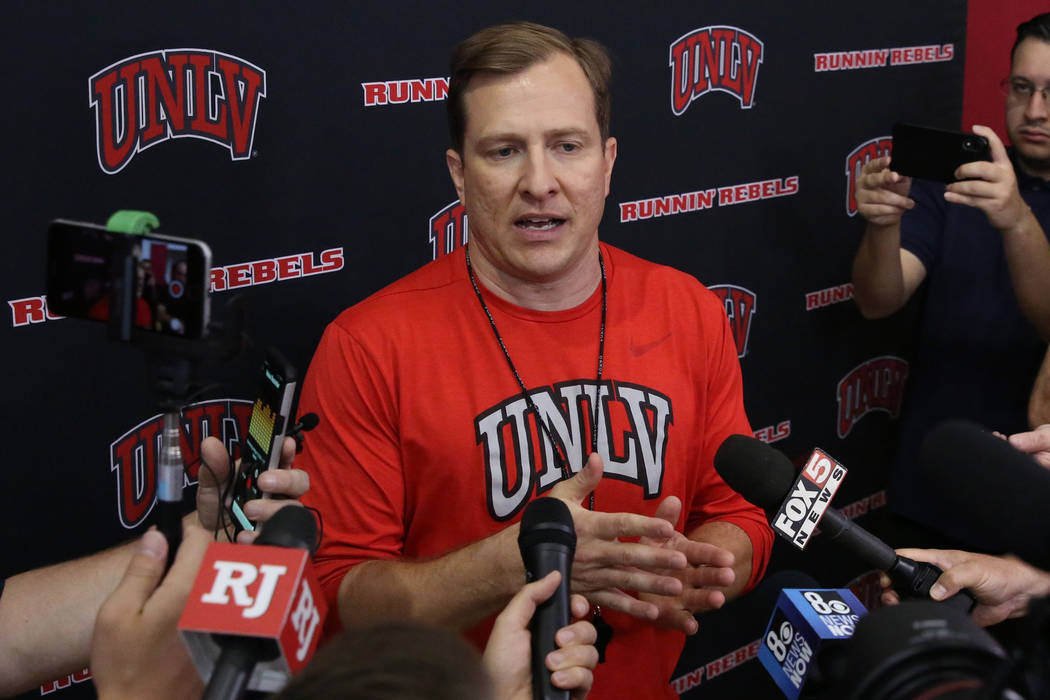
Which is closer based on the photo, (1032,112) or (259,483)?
(259,483)

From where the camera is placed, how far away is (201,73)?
1.79 meters

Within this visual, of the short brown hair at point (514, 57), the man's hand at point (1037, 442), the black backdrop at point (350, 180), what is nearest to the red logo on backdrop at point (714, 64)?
the black backdrop at point (350, 180)

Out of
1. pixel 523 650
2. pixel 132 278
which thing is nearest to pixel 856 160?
pixel 523 650

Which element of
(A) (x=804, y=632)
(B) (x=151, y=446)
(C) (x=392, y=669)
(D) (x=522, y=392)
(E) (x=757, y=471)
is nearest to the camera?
(C) (x=392, y=669)

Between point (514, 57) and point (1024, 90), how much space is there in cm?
148

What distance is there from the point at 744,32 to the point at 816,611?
183cm

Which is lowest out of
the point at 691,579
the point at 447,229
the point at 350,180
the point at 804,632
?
the point at 691,579

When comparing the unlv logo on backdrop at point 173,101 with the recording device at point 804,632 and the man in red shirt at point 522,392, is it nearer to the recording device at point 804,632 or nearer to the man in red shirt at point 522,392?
the man in red shirt at point 522,392

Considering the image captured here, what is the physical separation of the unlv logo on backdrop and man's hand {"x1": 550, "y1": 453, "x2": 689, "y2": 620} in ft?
2.96

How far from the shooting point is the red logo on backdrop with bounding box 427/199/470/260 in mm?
2129

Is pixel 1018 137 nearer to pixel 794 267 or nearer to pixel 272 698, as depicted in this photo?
pixel 794 267

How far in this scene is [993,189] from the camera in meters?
2.33

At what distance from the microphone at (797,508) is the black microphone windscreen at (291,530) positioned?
1.76 feet

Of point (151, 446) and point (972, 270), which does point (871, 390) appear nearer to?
point (972, 270)
